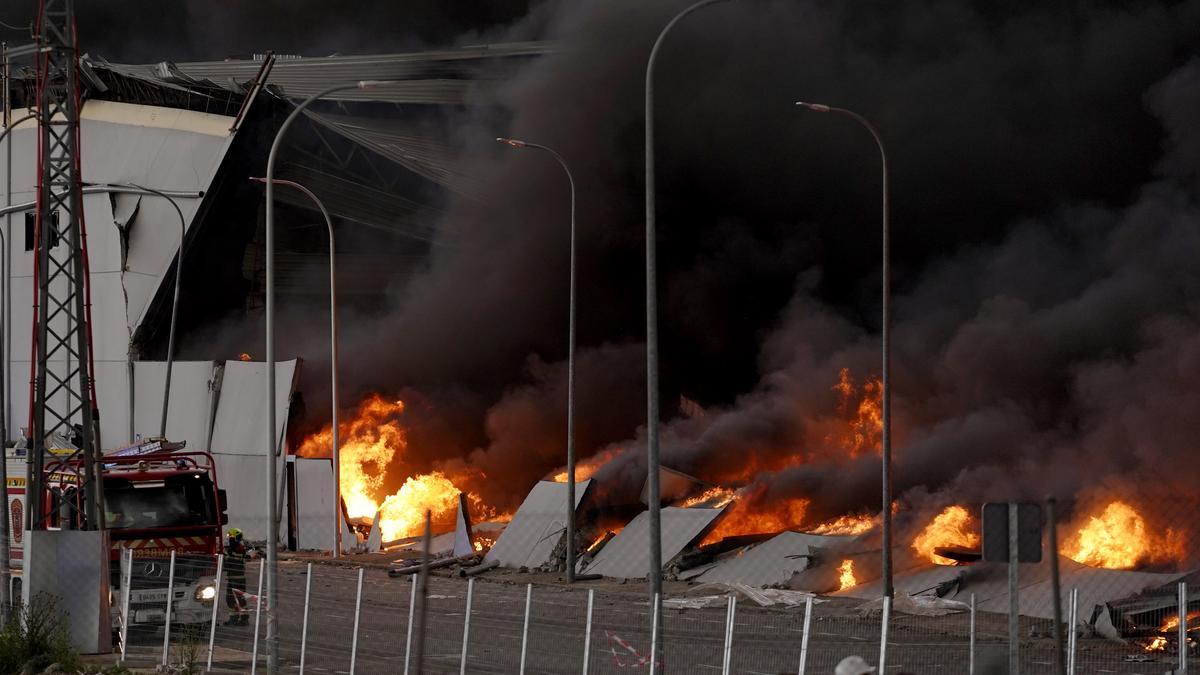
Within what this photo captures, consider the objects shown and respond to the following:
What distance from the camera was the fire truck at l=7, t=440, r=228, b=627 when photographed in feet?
61.2

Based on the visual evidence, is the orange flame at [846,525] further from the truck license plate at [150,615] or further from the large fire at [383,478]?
the truck license plate at [150,615]

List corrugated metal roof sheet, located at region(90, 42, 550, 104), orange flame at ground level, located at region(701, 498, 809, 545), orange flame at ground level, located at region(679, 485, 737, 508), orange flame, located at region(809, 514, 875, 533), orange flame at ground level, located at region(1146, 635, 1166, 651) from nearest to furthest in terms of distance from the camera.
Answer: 1. orange flame at ground level, located at region(1146, 635, 1166, 651)
2. orange flame, located at region(809, 514, 875, 533)
3. orange flame at ground level, located at region(701, 498, 809, 545)
4. orange flame at ground level, located at region(679, 485, 737, 508)
5. corrugated metal roof sheet, located at region(90, 42, 550, 104)

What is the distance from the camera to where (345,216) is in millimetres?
45656

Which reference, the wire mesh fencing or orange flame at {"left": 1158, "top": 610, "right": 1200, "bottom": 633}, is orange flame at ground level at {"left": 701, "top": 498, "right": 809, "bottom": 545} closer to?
the wire mesh fencing

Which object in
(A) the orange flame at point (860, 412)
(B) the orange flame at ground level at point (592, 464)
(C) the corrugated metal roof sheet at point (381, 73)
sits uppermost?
(C) the corrugated metal roof sheet at point (381, 73)

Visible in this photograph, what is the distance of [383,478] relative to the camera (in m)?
42.7

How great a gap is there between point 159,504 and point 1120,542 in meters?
15.9

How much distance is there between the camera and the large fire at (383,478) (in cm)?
4112

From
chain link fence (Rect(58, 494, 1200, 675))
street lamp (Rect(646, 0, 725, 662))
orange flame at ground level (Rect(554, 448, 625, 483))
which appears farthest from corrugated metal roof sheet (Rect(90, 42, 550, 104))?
street lamp (Rect(646, 0, 725, 662))

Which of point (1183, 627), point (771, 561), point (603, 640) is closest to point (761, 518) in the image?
point (771, 561)

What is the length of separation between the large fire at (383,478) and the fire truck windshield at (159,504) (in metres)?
20.0

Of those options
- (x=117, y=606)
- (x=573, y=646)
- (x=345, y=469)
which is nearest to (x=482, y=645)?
(x=573, y=646)

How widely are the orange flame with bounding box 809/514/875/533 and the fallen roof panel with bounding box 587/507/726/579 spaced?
2.24 metres

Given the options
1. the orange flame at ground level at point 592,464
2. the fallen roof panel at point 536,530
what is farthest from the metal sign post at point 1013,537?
the orange flame at ground level at point 592,464
